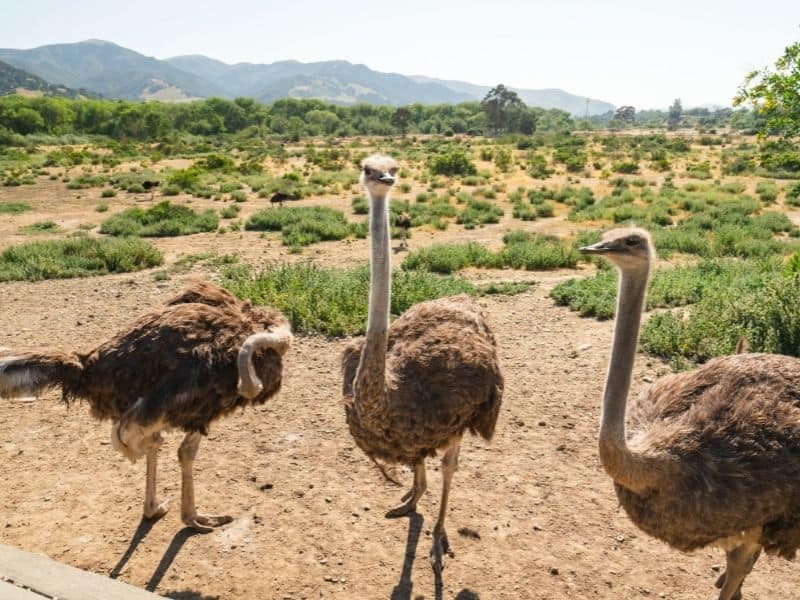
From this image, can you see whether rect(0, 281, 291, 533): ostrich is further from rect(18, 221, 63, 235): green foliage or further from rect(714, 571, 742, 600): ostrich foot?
rect(18, 221, 63, 235): green foliage

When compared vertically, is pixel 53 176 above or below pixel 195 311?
below

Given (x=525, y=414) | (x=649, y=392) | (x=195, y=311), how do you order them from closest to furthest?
(x=649, y=392) < (x=195, y=311) < (x=525, y=414)

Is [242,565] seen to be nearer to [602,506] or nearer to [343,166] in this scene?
[602,506]

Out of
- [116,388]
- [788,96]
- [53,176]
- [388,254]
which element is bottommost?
[53,176]

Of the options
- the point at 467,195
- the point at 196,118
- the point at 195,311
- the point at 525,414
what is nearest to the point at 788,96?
the point at 525,414

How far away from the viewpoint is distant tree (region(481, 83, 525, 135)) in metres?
79.9

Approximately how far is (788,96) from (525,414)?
14.4 feet

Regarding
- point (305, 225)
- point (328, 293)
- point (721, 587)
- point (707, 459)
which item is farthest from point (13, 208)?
point (707, 459)

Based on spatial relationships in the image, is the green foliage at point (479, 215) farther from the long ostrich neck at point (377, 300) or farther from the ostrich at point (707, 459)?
the ostrich at point (707, 459)

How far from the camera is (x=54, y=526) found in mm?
3922

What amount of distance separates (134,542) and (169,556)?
0.87ft

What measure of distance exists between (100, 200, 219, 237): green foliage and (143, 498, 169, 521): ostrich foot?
11.6 m

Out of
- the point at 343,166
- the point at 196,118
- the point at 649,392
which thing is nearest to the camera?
the point at 649,392

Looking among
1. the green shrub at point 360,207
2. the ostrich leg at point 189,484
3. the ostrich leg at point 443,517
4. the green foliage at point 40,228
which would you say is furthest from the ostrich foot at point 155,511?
the green shrub at point 360,207
